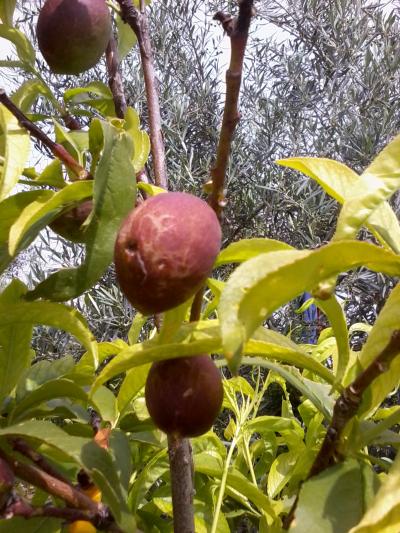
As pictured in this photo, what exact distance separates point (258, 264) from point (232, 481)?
429 millimetres

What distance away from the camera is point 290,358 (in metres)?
0.48

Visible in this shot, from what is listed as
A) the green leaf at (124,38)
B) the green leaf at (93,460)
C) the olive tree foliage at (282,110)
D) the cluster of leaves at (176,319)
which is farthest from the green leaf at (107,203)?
the olive tree foliage at (282,110)

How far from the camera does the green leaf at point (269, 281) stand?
31cm

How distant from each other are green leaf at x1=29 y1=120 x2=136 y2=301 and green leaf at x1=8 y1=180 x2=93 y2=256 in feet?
0.12

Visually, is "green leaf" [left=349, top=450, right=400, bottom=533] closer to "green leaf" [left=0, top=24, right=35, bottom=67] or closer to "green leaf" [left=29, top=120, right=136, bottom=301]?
"green leaf" [left=29, top=120, right=136, bottom=301]

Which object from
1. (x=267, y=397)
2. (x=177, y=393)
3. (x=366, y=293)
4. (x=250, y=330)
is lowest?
(x=267, y=397)

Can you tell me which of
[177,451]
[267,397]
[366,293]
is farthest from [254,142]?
[177,451]

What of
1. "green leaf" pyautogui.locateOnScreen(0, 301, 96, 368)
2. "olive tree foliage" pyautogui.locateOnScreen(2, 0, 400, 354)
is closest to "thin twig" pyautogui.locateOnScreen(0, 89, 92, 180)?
"green leaf" pyautogui.locateOnScreen(0, 301, 96, 368)

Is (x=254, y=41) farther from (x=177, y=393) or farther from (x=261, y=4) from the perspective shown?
(x=177, y=393)

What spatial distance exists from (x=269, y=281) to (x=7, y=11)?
49 centimetres

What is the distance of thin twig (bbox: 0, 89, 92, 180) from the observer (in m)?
0.53

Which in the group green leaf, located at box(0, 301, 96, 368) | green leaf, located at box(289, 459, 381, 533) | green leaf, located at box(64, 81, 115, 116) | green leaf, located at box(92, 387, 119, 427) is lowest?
green leaf, located at box(92, 387, 119, 427)

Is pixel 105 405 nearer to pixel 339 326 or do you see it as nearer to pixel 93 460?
pixel 93 460

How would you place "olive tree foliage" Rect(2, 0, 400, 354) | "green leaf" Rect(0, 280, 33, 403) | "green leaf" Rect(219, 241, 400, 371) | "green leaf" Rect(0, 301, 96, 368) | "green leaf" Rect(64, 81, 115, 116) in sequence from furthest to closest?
"olive tree foliage" Rect(2, 0, 400, 354) → "green leaf" Rect(64, 81, 115, 116) → "green leaf" Rect(0, 280, 33, 403) → "green leaf" Rect(0, 301, 96, 368) → "green leaf" Rect(219, 241, 400, 371)
